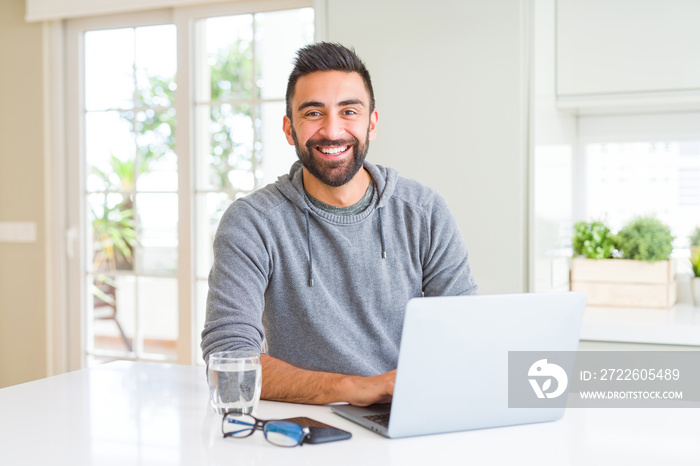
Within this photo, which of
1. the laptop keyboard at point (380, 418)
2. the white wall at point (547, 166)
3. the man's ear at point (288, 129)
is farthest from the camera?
the white wall at point (547, 166)

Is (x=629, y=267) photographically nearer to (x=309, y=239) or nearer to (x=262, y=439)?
(x=309, y=239)

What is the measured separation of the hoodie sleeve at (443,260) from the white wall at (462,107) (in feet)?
2.57

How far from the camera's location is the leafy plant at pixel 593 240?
2.75m

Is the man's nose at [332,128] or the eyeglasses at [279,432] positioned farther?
the man's nose at [332,128]

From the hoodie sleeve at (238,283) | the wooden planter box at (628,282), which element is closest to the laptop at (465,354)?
the hoodie sleeve at (238,283)

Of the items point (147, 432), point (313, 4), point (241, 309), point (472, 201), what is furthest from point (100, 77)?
point (147, 432)

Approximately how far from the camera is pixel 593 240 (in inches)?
109

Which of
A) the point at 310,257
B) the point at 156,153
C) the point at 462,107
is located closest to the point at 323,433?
the point at 310,257

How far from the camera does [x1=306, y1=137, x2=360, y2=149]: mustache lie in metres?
1.70

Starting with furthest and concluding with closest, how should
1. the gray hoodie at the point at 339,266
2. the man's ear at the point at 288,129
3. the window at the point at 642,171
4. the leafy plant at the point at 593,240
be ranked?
1. the window at the point at 642,171
2. the leafy plant at the point at 593,240
3. the man's ear at the point at 288,129
4. the gray hoodie at the point at 339,266

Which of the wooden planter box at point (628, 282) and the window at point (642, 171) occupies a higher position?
the window at point (642, 171)

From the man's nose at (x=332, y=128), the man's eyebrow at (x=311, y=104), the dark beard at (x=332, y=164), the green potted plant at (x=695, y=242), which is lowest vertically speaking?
the green potted plant at (x=695, y=242)

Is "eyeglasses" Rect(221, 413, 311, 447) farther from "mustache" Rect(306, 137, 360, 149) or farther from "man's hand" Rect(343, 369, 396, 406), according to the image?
"mustache" Rect(306, 137, 360, 149)

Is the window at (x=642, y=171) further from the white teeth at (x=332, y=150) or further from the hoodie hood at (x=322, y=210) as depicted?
the white teeth at (x=332, y=150)
